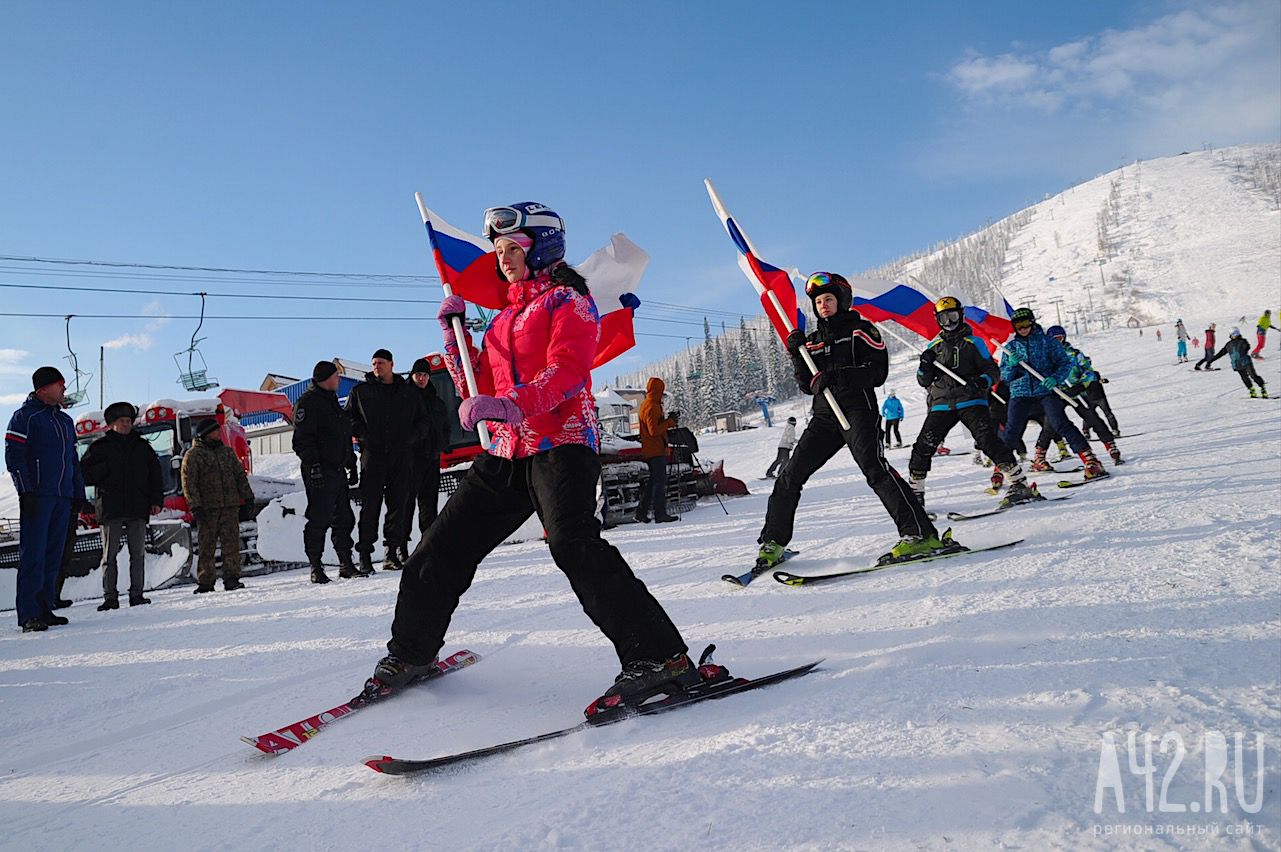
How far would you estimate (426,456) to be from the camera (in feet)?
26.8

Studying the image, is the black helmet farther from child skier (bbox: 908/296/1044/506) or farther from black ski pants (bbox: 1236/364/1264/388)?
black ski pants (bbox: 1236/364/1264/388)

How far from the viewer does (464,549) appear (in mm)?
3051

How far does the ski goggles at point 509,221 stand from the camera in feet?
10.1

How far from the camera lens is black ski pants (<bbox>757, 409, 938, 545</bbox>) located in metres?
5.05

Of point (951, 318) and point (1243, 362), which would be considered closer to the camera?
point (951, 318)

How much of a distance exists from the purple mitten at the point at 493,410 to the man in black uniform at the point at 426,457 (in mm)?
5584

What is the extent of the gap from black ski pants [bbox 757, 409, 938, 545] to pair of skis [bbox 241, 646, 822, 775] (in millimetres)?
2407

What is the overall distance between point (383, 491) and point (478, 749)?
19.8 ft

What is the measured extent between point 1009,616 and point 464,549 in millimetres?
2416

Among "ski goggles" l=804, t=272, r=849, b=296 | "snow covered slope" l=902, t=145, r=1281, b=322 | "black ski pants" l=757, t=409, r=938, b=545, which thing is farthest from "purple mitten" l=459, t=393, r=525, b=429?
"snow covered slope" l=902, t=145, r=1281, b=322

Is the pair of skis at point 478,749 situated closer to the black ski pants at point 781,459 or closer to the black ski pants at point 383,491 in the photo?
the black ski pants at point 383,491

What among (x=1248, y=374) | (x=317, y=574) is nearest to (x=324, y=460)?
(x=317, y=574)

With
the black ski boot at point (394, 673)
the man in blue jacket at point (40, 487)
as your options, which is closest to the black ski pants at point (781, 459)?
the man in blue jacket at point (40, 487)

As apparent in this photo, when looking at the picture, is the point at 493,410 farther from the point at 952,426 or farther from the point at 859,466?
the point at 952,426
